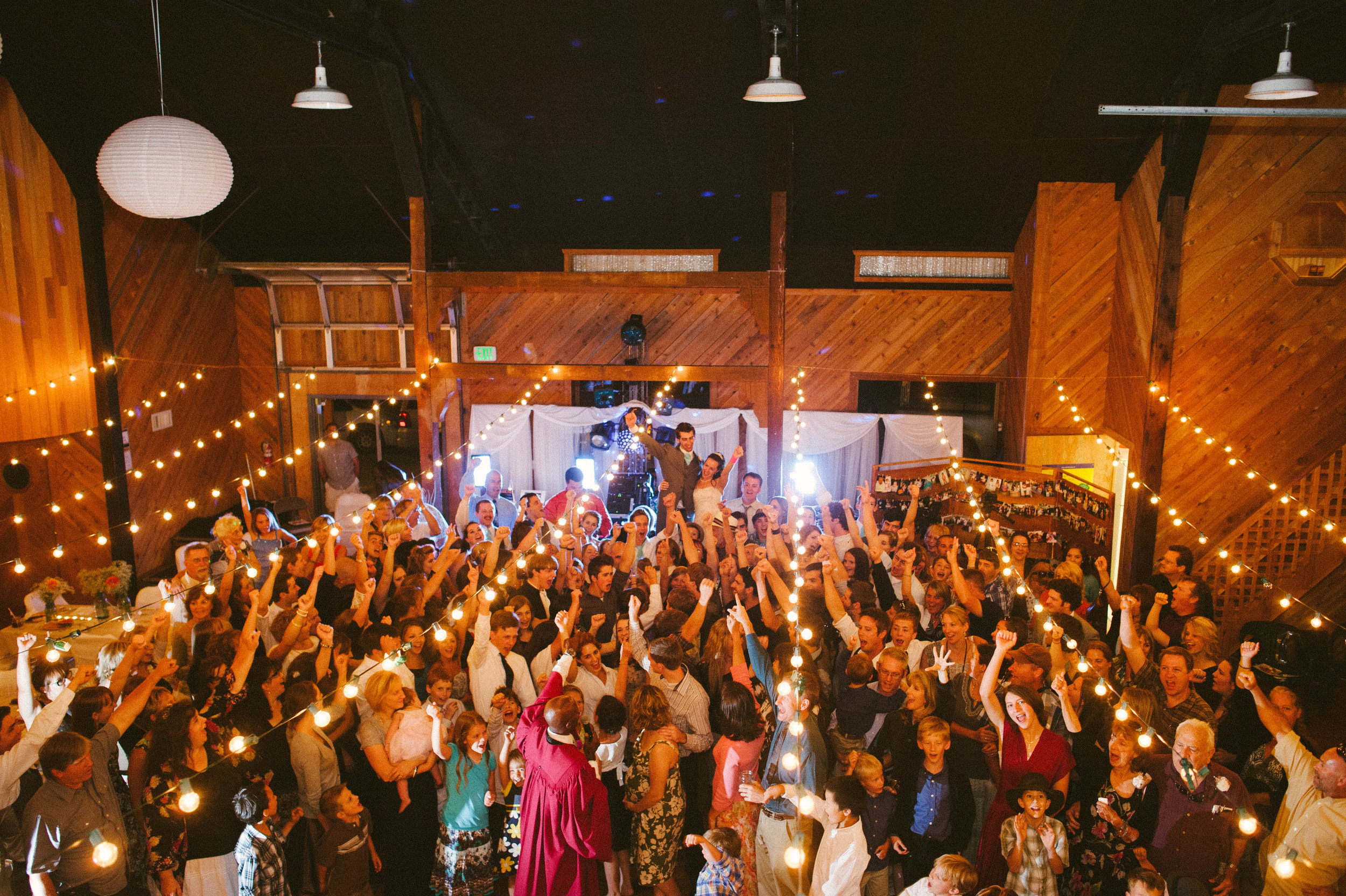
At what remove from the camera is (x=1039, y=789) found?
3.04m

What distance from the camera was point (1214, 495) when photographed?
6.56m

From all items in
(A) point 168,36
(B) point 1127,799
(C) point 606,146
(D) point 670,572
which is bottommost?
(B) point 1127,799

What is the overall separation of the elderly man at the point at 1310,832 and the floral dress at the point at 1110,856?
1.38 ft

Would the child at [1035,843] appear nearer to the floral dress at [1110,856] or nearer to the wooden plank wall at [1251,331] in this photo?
the floral dress at [1110,856]

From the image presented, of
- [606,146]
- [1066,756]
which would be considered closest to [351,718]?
[1066,756]

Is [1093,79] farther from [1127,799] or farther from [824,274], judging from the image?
[1127,799]

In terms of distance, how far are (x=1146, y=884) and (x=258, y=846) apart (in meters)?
2.98

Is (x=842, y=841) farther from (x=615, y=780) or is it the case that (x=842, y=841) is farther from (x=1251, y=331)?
(x=1251, y=331)

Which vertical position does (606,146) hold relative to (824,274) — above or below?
above

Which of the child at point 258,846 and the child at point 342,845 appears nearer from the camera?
the child at point 258,846

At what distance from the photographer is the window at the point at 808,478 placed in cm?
853

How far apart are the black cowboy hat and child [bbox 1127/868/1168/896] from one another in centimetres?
37

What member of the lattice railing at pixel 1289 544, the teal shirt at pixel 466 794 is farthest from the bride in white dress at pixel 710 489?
the lattice railing at pixel 1289 544

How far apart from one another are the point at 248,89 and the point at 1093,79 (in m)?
6.30
